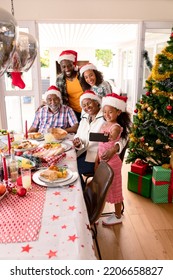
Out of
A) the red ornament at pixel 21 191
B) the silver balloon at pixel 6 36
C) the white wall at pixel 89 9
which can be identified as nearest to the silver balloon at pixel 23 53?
the silver balloon at pixel 6 36

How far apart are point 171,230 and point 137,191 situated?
0.65 meters

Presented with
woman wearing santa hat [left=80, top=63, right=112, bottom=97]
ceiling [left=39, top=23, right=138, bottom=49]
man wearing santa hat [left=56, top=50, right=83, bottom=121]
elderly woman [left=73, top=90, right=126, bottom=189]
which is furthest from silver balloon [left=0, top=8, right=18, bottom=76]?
ceiling [left=39, top=23, right=138, bottom=49]

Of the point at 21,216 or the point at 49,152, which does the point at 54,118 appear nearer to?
the point at 49,152

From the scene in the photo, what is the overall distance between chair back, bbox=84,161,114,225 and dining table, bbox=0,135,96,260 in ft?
0.56

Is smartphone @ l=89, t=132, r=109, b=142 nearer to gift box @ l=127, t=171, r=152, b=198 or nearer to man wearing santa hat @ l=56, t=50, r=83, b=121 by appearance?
gift box @ l=127, t=171, r=152, b=198

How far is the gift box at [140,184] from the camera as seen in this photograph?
257 cm

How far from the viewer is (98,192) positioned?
1.52 meters

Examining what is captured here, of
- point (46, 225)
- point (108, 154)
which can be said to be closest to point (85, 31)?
point (108, 154)

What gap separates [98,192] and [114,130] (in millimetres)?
606

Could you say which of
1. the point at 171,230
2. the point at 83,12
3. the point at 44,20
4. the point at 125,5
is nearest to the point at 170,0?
the point at 125,5

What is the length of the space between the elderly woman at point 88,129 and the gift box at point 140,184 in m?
0.67

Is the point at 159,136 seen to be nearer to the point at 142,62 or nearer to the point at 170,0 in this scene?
the point at 142,62

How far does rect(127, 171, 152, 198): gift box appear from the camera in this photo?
101 inches

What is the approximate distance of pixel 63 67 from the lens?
2730 millimetres
